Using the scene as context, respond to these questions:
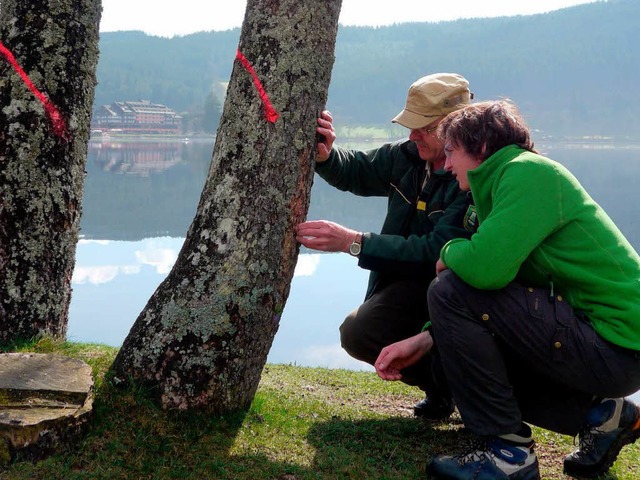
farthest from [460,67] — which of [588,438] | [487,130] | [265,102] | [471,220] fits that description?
[588,438]

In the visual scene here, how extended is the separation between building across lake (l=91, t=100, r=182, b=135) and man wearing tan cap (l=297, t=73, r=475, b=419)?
399 feet

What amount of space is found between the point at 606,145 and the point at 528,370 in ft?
625

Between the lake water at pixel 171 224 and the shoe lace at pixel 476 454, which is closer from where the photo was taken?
the shoe lace at pixel 476 454

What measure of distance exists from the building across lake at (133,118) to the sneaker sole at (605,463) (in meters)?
123

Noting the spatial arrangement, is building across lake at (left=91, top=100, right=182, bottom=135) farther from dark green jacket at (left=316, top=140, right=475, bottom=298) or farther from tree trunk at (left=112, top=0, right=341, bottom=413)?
tree trunk at (left=112, top=0, right=341, bottom=413)

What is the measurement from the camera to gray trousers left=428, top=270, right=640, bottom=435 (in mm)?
3025

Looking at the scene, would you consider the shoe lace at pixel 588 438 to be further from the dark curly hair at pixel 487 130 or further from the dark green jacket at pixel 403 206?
the dark curly hair at pixel 487 130

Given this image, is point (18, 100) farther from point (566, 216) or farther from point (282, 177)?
point (566, 216)

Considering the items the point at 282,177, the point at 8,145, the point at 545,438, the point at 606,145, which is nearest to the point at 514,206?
the point at 282,177

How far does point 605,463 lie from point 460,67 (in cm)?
16990

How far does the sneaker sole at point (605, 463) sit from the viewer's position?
10.9ft

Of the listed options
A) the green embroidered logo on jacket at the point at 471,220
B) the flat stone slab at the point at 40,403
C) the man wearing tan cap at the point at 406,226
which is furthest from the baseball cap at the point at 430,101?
the flat stone slab at the point at 40,403

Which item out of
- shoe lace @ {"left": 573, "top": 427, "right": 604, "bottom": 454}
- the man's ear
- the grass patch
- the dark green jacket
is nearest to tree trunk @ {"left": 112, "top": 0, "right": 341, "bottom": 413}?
the grass patch

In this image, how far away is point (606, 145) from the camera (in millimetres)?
177000
